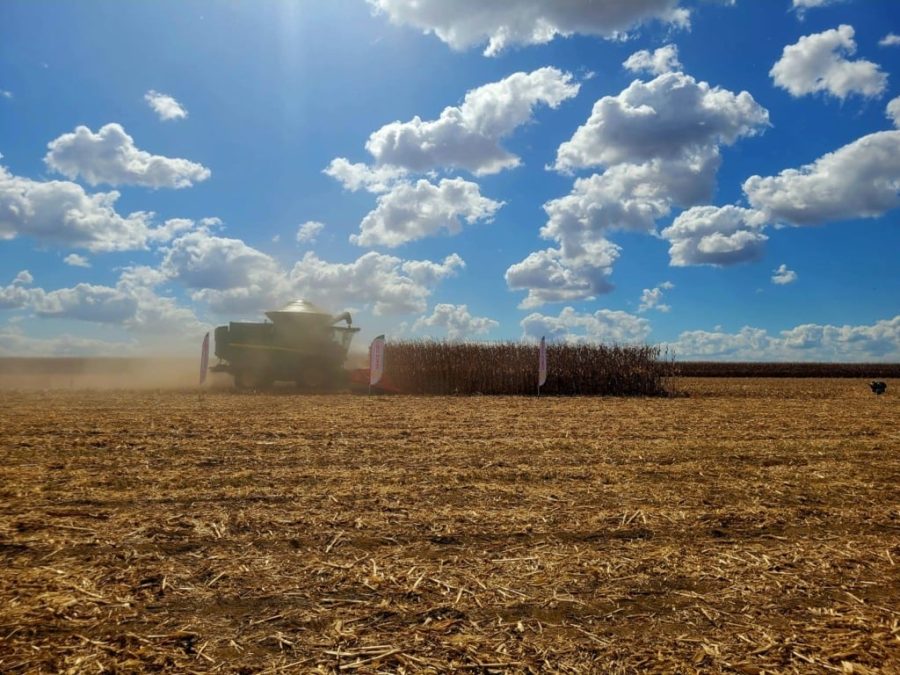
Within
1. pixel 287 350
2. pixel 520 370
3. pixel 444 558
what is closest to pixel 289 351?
pixel 287 350

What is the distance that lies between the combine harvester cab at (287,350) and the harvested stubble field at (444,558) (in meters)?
11.9

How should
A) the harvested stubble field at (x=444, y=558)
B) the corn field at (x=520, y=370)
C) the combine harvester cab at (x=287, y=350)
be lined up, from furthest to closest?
1. the corn field at (x=520, y=370)
2. the combine harvester cab at (x=287, y=350)
3. the harvested stubble field at (x=444, y=558)

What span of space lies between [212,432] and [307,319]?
11.5 meters

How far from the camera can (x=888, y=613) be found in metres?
3.28

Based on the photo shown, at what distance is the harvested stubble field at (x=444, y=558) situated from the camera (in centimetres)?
282

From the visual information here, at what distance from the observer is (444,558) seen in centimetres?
391

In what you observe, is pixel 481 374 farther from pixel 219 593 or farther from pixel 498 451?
pixel 219 593

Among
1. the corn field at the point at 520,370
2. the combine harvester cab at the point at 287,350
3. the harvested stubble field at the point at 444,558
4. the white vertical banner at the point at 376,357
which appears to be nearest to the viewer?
the harvested stubble field at the point at 444,558

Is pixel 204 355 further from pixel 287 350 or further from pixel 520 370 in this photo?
pixel 520 370

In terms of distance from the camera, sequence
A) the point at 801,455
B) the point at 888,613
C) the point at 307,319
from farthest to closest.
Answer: the point at 307,319, the point at 801,455, the point at 888,613

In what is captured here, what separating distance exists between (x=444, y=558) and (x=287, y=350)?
17.2 meters

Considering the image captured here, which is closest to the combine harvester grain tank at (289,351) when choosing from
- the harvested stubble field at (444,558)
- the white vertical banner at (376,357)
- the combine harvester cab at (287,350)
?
the combine harvester cab at (287,350)

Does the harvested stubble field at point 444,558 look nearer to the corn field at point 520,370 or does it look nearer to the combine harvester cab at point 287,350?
the combine harvester cab at point 287,350

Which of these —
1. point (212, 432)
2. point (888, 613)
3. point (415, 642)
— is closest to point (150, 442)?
point (212, 432)
